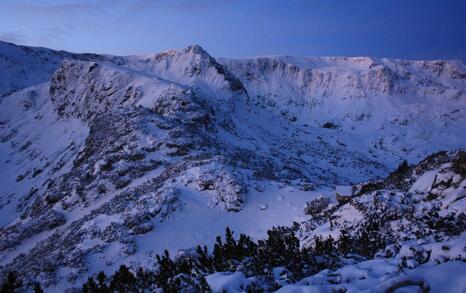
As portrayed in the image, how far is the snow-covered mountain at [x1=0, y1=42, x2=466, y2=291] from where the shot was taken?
71.1ft

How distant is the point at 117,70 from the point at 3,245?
3484 centimetres

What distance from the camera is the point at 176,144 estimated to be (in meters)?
32.5

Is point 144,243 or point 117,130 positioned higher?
point 117,130

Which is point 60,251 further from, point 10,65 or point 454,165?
point 10,65

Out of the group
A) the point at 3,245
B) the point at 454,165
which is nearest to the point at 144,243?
A: the point at 3,245

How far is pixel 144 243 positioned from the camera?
20.0m

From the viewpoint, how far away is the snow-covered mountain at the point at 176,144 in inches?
853

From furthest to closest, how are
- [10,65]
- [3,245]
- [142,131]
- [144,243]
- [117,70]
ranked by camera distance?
1. [10,65]
2. [117,70]
3. [142,131]
4. [3,245]
5. [144,243]

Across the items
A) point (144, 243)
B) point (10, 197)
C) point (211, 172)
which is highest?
point (211, 172)

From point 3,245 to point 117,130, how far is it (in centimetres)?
1419

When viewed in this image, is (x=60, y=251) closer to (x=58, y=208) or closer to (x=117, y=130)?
(x=58, y=208)

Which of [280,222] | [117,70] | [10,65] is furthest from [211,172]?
[10,65]

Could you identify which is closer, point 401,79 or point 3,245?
point 3,245

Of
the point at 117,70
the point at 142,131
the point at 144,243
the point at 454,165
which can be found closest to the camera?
the point at 454,165
